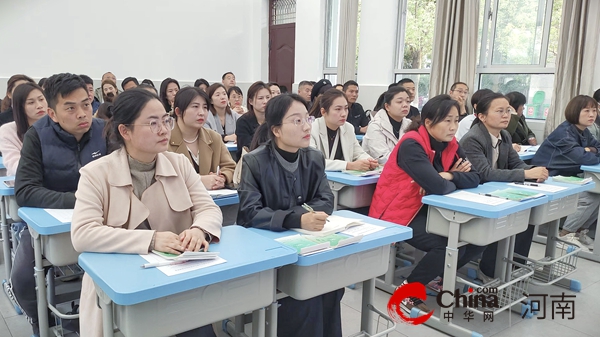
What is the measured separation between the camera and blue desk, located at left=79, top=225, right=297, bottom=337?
1.23 m

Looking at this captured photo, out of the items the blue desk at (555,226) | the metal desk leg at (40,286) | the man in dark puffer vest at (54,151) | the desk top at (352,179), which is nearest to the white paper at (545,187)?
the blue desk at (555,226)

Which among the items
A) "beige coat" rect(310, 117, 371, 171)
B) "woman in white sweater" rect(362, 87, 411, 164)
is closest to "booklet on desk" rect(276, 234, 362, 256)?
"beige coat" rect(310, 117, 371, 171)

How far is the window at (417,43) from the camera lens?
6.64 metres

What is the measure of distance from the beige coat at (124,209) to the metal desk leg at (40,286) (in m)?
0.53

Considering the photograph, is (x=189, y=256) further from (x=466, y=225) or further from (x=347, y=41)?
(x=347, y=41)

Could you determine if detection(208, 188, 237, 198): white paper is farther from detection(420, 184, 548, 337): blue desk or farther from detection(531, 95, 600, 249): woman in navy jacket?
detection(531, 95, 600, 249): woman in navy jacket

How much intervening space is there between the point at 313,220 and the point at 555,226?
2.17 m

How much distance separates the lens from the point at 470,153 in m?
3.00

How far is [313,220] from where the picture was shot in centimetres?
176

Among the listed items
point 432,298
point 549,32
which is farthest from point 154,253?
point 549,32

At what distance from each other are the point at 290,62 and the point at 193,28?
6.25 feet

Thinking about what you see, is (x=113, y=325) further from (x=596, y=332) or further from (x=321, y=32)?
(x=321, y=32)

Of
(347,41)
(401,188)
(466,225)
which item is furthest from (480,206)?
(347,41)

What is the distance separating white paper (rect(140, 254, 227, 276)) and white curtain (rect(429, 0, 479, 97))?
5306 millimetres
